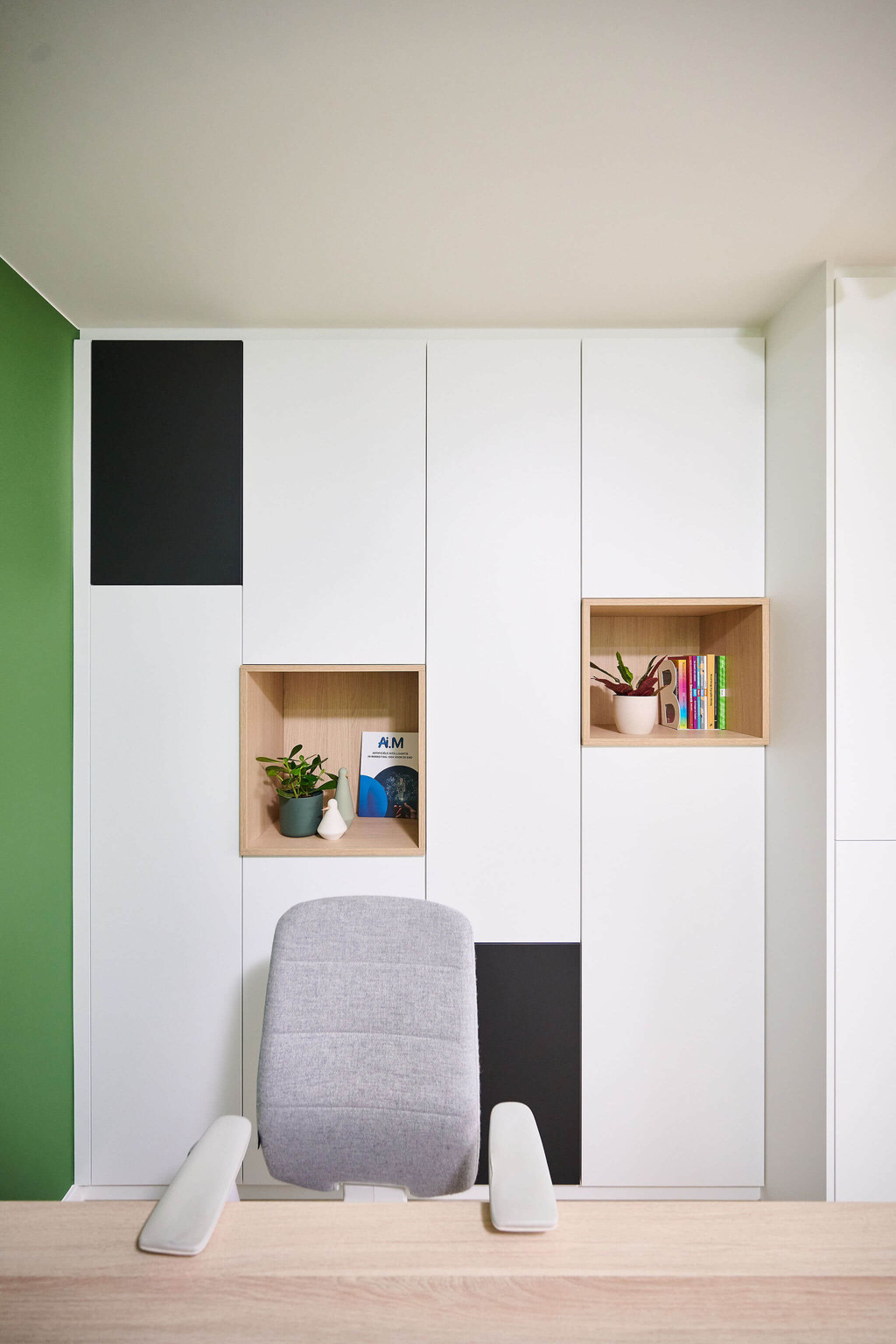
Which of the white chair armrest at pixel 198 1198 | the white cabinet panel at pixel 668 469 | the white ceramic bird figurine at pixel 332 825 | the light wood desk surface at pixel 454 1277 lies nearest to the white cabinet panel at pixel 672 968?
the white cabinet panel at pixel 668 469

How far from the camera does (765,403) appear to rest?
2264 mm

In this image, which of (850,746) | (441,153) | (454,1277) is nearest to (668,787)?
(850,746)

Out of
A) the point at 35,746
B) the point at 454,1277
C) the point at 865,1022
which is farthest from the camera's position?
the point at 35,746

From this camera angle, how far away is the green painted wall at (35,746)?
6.33 feet

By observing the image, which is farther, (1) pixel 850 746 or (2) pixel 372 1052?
(1) pixel 850 746

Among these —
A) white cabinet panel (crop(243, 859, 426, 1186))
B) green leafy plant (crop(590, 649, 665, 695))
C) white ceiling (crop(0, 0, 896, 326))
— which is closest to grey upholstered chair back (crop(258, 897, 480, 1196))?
white cabinet panel (crop(243, 859, 426, 1186))

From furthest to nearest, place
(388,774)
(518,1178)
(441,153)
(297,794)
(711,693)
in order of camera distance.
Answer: (388,774) < (711,693) < (297,794) < (441,153) < (518,1178)

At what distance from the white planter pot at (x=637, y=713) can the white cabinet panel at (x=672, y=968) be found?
91 mm

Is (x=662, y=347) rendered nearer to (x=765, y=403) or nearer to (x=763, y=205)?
(x=765, y=403)

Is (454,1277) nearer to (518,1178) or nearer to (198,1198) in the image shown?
(518,1178)

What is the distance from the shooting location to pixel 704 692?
2.47 m

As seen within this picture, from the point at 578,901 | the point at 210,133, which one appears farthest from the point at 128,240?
the point at 578,901

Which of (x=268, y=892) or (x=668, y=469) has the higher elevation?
(x=668, y=469)

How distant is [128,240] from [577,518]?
143cm
